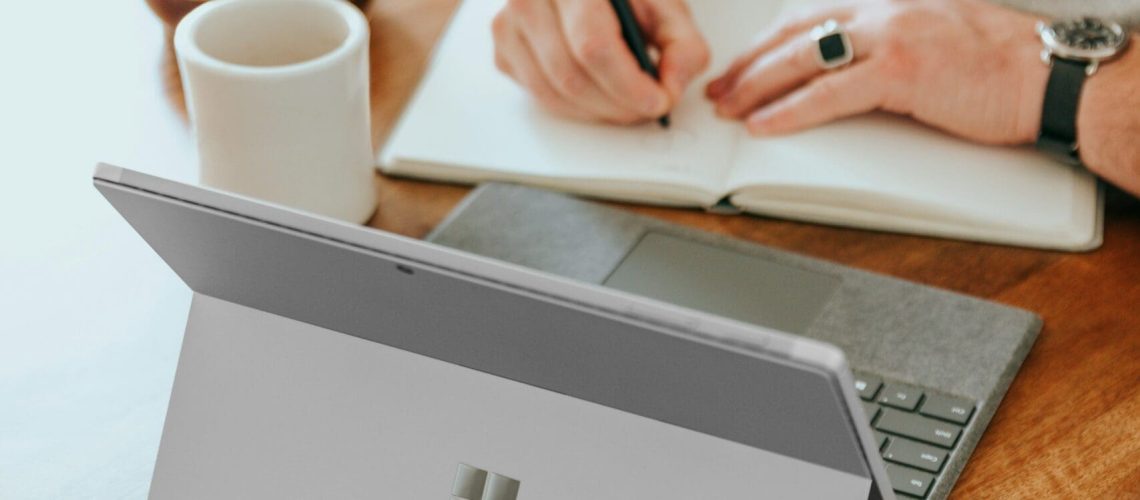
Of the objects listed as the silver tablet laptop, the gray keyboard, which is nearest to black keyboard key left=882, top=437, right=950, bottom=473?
the gray keyboard

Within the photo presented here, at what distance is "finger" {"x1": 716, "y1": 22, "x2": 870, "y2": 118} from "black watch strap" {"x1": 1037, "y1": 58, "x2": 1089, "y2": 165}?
0.13 meters

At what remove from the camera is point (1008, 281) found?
29.1 inches

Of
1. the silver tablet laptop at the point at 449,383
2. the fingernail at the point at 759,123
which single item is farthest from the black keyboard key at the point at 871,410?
the fingernail at the point at 759,123

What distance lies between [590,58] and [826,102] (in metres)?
0.17

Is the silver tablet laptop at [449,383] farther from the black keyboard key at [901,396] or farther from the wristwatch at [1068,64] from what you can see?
the wristwatch at [1068,64]

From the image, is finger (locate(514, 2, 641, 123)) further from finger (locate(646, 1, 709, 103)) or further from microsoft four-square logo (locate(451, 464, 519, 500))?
microsoft four-square logo (locate(451, 464, 519, 500))

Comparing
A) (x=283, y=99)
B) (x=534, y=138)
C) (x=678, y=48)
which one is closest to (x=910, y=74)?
(x=678, y=48)

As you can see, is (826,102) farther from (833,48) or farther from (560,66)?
(560,66)

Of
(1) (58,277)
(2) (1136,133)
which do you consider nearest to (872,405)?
(2) (1136,133)

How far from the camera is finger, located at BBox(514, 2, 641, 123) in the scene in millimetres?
856

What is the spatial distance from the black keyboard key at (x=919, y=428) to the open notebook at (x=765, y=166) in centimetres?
19

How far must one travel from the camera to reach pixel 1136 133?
32.2 inches

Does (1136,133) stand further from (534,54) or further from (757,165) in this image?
(534,54)

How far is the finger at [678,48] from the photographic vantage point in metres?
0.87
